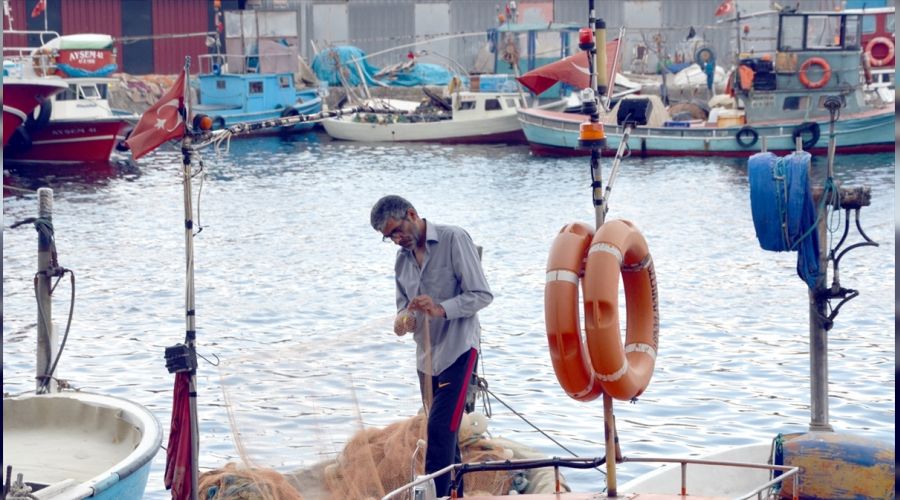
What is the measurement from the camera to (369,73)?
4856 cm

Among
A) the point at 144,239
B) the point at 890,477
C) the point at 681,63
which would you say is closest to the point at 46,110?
the point at 144,239

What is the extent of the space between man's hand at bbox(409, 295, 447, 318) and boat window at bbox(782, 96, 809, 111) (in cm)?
2778

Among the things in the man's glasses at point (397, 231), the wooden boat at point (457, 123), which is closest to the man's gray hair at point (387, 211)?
the man's glasses at point (397, 231)

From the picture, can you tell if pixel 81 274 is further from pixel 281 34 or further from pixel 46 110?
Answer: pixel 281 34

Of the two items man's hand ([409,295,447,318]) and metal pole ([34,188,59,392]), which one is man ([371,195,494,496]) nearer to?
man's hand ([409,295,447,318])

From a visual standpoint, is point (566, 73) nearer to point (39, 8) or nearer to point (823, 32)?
point (823, 32)

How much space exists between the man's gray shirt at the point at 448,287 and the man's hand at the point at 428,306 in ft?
0.24

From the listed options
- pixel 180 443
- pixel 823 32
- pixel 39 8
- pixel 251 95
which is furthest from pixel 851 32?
pixel 180 443

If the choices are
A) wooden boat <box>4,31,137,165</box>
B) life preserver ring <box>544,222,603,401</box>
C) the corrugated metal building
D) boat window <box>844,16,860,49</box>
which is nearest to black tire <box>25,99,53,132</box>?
wooden boat <box>4,31,137,165</box>

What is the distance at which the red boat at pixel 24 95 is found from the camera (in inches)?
1185

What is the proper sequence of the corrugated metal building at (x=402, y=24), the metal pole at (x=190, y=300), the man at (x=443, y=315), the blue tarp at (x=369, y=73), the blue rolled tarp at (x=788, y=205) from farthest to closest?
the corrugated metal building at (x=402, y=24), the blue tarp at (x=369, y=73), the blue rolled tarp at (x=788, y=205), the metal pole at (x=190, y=300), the man at (x=443, y=315)

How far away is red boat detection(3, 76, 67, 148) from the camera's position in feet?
98.7

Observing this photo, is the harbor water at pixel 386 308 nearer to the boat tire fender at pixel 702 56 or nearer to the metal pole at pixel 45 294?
the metal pole at pixel 45 294

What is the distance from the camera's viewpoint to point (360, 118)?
136 feet
